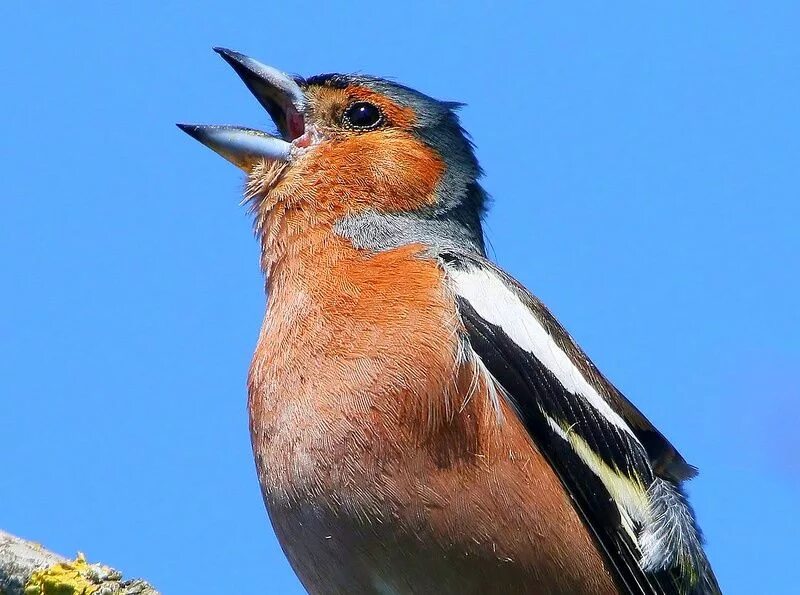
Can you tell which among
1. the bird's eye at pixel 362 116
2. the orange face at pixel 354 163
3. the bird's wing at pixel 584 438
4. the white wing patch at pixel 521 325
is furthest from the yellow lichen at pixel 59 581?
the bird's eye at pixel 362 116

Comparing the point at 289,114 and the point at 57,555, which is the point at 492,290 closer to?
the point at 289,114

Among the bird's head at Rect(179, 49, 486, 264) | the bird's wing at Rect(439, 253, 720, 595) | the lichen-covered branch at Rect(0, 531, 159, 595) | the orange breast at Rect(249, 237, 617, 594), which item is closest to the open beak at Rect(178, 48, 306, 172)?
the bird's head at Rect(179, 49, 486, 264)

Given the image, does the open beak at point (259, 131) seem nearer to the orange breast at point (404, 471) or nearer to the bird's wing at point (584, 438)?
the bird's wing at point (584, 438)

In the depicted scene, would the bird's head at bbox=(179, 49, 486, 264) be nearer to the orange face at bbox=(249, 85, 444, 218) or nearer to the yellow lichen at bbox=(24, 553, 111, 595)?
the orange face at bbox=(249, 85, 444, 218)

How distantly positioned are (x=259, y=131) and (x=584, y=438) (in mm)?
2637

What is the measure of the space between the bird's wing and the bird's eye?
4.20 feet

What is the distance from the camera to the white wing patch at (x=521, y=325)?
5656 mm

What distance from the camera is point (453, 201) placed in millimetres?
6812

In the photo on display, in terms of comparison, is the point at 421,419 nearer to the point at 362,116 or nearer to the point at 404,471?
the point at 404,471

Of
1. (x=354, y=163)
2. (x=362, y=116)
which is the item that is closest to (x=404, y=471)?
(x=354, y=163)

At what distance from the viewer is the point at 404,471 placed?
16.5ft

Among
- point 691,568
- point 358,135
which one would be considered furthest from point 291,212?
point 691,568

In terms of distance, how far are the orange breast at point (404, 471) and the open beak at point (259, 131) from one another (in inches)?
59.5

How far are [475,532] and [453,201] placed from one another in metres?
2.42
